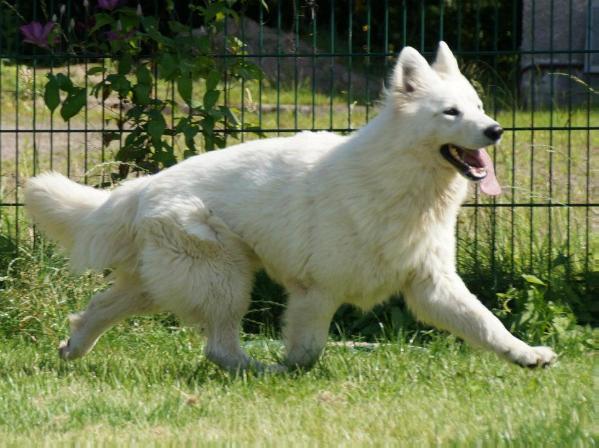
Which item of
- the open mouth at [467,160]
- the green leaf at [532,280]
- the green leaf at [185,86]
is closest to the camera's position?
the open mouth at [467,160]

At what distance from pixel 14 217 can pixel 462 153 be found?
11.4 ft

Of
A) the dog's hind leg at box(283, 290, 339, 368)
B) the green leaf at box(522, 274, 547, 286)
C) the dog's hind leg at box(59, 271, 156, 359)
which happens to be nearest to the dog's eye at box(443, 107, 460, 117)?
the dog's hind leg at box(283, 290, 339, 368)

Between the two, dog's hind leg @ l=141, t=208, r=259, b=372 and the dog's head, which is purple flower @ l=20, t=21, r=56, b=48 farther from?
the dog's head

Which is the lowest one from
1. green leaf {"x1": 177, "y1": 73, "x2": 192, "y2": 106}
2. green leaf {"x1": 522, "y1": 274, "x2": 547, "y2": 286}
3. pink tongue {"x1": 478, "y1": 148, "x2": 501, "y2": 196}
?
green leaf {"x1": 522, "y1": 274, "x2": 547, "y2": 286}

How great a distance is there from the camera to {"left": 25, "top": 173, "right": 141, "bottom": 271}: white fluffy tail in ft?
17.8

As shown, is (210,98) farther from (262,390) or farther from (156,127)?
(262,390)

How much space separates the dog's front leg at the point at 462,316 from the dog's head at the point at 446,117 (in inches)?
19.6

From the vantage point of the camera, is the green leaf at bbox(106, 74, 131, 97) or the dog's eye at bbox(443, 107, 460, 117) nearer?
the dog's eye at bbox(443, 107, 460, 117)

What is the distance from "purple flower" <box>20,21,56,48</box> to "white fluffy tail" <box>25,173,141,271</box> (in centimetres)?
147

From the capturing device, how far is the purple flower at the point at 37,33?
6.71 m

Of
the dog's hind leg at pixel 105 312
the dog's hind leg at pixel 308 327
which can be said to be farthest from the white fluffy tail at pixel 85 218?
the dog's hind leg at pixel 308 327

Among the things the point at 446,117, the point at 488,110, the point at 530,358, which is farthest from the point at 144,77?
the point at 488,110

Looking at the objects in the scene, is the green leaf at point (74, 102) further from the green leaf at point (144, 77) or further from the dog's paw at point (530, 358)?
the dog's paw at point (530, 358)

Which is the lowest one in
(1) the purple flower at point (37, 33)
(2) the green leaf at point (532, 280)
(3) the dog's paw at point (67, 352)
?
(3) the dog's paw at point (67, 352)
